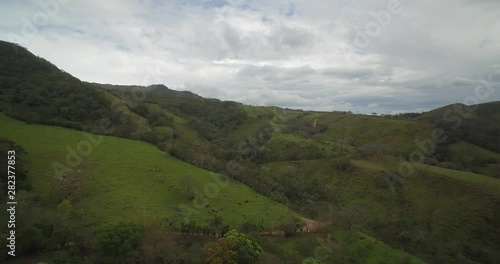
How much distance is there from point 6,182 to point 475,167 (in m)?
101

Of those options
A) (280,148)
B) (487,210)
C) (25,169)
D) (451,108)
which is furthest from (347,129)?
(25,169)

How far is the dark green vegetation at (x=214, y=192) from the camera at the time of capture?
35125 millimetres

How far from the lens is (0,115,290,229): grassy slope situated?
149ft

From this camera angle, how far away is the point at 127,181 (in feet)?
174

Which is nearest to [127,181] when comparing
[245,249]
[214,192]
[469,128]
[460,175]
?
[214,192]

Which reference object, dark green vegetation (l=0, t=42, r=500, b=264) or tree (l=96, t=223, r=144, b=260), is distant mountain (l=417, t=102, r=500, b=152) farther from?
tree (l=96, t=223, r=144, b=260)

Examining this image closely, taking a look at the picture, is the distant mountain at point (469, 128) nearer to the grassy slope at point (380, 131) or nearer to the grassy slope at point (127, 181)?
the grassy slope at point (380, 131)

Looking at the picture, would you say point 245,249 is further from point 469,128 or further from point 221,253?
point 469,128

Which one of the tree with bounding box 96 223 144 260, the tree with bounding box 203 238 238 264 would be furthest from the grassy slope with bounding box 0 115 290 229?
the tree with bounding box 203 238 238 264

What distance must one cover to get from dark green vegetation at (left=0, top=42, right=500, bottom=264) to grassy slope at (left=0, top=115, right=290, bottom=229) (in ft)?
0.86

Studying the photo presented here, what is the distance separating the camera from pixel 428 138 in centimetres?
11044

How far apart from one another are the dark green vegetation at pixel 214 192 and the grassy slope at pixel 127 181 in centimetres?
26

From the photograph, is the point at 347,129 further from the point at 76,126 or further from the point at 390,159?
the point at 76,126

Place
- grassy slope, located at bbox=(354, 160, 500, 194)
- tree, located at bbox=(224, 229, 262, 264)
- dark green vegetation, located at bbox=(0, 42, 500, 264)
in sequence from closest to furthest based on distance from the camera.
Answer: tree, located at bbox=(224, 229, 262, 264), dark green vegetation, located at bbox=(0, 42, 500, 264), grassy slope, located at bbox=(354, 160, 500, 194)
